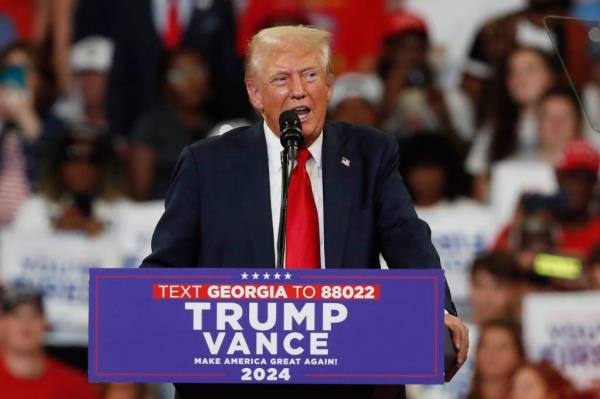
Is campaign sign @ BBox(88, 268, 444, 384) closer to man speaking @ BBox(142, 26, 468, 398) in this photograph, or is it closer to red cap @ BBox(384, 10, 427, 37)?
man speaking @ BBox(142, 26, 468, 398)

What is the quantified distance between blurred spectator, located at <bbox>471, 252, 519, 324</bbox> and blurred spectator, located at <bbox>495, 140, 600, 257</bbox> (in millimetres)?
123

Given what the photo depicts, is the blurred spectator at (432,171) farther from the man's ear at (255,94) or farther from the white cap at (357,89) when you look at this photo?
the man's ear at (255,94)

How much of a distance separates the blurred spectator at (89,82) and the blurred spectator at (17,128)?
7.1 inches

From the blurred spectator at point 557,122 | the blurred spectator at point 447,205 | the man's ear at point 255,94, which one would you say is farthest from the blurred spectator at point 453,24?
the man's ear at point 255,94

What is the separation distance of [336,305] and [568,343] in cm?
383

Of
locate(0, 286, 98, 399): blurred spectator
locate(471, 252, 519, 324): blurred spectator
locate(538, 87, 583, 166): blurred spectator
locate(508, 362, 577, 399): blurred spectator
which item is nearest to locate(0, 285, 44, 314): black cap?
locate(0, 286, 98, 399): blurred spectator

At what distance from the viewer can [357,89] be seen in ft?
25.7

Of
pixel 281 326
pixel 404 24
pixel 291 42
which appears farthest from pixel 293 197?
pixel 404 24

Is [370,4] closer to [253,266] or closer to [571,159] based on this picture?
[571,159]

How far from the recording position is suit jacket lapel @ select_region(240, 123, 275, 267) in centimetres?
357

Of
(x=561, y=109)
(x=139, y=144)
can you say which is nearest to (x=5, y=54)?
(x=139, y=144)

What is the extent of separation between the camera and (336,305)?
3230 mm

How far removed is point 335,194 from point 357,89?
4.24m

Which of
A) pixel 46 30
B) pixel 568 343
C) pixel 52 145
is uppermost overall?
pixel 46 30
